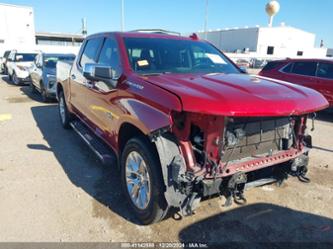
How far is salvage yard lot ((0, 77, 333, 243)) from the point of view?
3.07 metres

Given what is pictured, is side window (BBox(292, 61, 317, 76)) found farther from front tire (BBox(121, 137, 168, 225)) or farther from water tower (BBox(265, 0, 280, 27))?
water tower (BBox(265, 0, 280, 27))

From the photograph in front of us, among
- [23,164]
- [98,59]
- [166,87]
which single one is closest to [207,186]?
[166,87]

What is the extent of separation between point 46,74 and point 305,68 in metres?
8.27

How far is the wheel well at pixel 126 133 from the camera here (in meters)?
3.29

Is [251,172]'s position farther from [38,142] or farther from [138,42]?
[38,142]

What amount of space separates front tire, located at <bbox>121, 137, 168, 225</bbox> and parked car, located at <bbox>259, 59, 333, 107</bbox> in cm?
733

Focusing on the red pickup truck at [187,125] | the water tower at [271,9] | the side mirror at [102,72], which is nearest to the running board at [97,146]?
the red pickup truck at [187,125]

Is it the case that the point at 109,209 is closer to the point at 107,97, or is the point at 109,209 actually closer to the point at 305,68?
the point at 107,97

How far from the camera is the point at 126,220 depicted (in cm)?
329

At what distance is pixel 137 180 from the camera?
3223 mm

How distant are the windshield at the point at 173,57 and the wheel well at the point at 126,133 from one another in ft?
2.14

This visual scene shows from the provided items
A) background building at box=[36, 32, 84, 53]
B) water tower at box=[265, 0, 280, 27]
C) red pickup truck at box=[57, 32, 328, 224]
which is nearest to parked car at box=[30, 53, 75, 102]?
red pickup truck at box=[57, 32, 328, 224]

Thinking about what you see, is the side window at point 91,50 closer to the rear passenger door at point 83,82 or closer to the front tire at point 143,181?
the rear passenger door at point 83,82

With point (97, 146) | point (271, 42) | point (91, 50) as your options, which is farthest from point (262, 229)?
point (271, 42)
